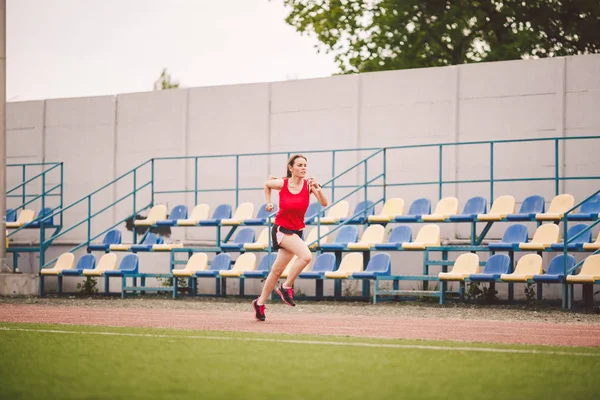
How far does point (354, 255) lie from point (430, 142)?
295cm

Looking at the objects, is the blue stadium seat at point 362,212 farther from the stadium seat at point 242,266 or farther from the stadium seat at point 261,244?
the stadium seat at point 242,266

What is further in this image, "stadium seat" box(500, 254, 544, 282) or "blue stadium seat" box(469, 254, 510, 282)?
"blue stadium seat" box(469, 254, 510, 282)

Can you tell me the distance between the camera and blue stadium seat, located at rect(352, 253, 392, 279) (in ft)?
52.5

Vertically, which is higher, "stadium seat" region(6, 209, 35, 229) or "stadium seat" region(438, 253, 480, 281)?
"stadium seat" region(6, 209, 35, 229)

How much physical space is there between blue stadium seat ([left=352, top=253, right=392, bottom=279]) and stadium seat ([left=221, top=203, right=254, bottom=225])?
3.17 metres

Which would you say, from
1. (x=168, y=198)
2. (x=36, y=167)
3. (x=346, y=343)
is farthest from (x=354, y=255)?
(x=36, y=167)

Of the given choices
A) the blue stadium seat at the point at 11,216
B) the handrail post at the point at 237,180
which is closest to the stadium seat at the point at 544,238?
the handrail post at the point at 237,180

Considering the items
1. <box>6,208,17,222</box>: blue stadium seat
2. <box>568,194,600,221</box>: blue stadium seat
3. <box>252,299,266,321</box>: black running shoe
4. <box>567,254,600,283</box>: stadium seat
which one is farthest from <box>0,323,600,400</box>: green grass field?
<box>6,208,17,222</box>: blue stadium seat

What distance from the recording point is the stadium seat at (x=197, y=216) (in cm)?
1917

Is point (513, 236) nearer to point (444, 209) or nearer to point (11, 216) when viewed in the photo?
point (444, 209)

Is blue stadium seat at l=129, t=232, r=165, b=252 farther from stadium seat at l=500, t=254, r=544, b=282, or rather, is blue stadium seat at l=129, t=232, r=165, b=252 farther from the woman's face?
the woman's face

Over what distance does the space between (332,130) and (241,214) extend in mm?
2553

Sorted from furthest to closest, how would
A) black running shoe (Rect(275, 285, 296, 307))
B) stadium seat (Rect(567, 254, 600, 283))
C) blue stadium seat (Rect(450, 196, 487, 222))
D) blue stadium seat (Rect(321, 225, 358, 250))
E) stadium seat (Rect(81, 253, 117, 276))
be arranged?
stadium seat (Rect(81, 253, 117, 276))
blue stadium seat (Rect(321, 225, 358, 250))
blue stadium seat (Rect(450, 196, 487, 222))
stadium seat (Rect(567, 254, 600, 283))
black running shoe (Rect(275, 285, 296, 307))

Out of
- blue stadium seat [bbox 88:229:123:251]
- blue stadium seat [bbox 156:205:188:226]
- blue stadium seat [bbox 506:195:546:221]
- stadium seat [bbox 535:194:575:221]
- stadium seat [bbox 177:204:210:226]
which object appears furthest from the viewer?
blue stadium seat [bbox 88:229:123:251]
